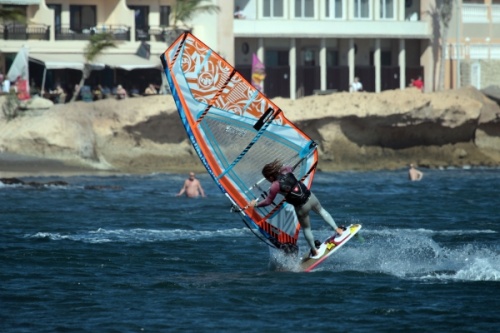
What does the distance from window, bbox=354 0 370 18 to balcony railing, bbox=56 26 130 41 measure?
13.3 m

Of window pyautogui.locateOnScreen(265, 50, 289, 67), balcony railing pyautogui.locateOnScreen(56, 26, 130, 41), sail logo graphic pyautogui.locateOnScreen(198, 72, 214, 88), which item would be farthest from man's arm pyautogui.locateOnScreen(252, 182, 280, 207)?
window pyautogui.locateOnScreen(265, 50, 289, 67)

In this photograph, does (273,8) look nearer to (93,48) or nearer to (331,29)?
(331,29)

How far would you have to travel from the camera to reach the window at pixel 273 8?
2287 inches

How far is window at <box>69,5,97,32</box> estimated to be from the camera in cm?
5159

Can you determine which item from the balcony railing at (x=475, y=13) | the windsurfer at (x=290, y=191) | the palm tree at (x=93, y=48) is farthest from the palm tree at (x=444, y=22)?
the windsurfer at (x=290, y=191)

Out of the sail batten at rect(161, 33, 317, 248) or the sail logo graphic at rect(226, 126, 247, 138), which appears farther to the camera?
the sail logo graphic at rect(226, 126, 247, 138)

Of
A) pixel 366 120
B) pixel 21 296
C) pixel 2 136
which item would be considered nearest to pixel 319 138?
pixel 366 120

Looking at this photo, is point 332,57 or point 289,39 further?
point 332,57

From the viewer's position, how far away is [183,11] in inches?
2066

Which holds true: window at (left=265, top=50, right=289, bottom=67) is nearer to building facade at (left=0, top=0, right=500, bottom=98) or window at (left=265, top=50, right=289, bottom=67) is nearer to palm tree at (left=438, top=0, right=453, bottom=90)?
building facade at (left=0, top=0, right=500, bottom=98)

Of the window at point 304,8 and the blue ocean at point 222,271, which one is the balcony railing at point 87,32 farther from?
the blue ocean at point 222,271

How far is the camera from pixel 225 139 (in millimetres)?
20766

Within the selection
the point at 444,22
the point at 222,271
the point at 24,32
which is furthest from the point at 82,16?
the point at 222,271

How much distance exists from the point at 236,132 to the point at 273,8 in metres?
38.0
